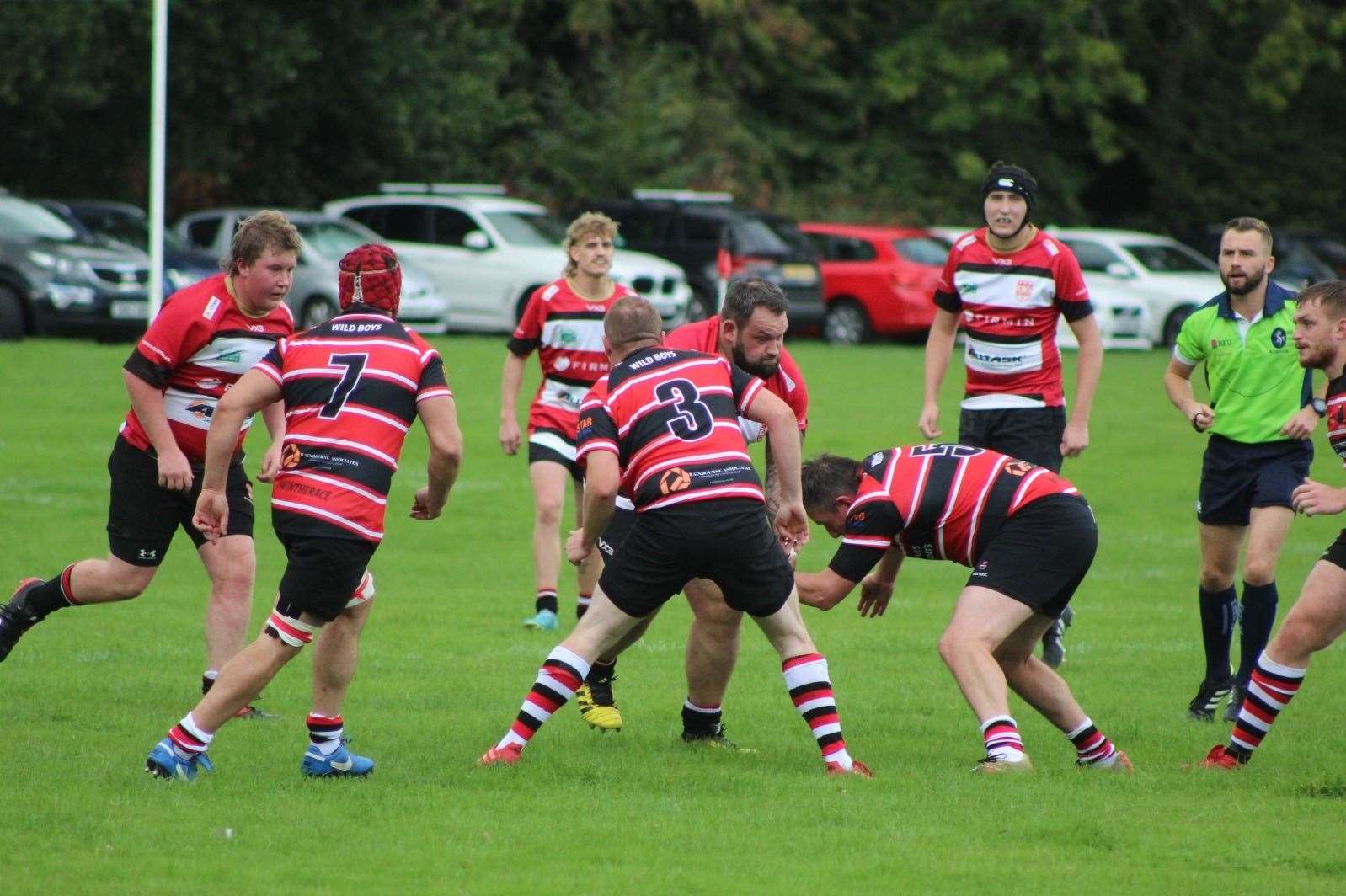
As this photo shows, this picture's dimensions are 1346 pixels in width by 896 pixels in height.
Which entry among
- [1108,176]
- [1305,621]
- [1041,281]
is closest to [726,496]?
[1305,621]

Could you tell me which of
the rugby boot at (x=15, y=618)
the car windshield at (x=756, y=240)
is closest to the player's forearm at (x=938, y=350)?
the rugby boot at (x=15, y=618)

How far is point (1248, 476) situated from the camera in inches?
328

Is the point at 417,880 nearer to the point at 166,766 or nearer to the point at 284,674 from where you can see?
the point at 166,766

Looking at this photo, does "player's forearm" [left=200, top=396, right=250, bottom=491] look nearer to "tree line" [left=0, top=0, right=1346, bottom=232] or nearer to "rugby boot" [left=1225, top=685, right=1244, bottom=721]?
"rugby boot" [left=1225, top=685, right=1244, bottom=721]

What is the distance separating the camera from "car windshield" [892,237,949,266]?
2914 centimetres

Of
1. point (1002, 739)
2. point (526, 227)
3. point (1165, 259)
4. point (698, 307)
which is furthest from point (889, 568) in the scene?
point (1165, 259)

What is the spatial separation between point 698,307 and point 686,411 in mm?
22306

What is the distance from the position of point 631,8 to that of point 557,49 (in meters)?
2.51

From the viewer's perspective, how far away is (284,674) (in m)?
8.89

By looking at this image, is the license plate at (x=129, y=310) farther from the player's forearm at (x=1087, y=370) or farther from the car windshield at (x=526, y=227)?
the player's forearm at (x=1087, y=370)

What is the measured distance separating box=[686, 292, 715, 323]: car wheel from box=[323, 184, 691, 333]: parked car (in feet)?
0.59

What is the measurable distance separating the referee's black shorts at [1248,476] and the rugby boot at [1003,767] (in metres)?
2.18

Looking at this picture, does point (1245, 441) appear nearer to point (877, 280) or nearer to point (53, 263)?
point (53, 263)

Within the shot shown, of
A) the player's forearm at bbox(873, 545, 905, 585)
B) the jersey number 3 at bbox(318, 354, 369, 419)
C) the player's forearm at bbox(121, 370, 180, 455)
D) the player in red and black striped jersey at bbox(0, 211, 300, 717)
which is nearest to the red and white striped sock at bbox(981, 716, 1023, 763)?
the player's forearm at bbox(873, 545, 905, 585)
